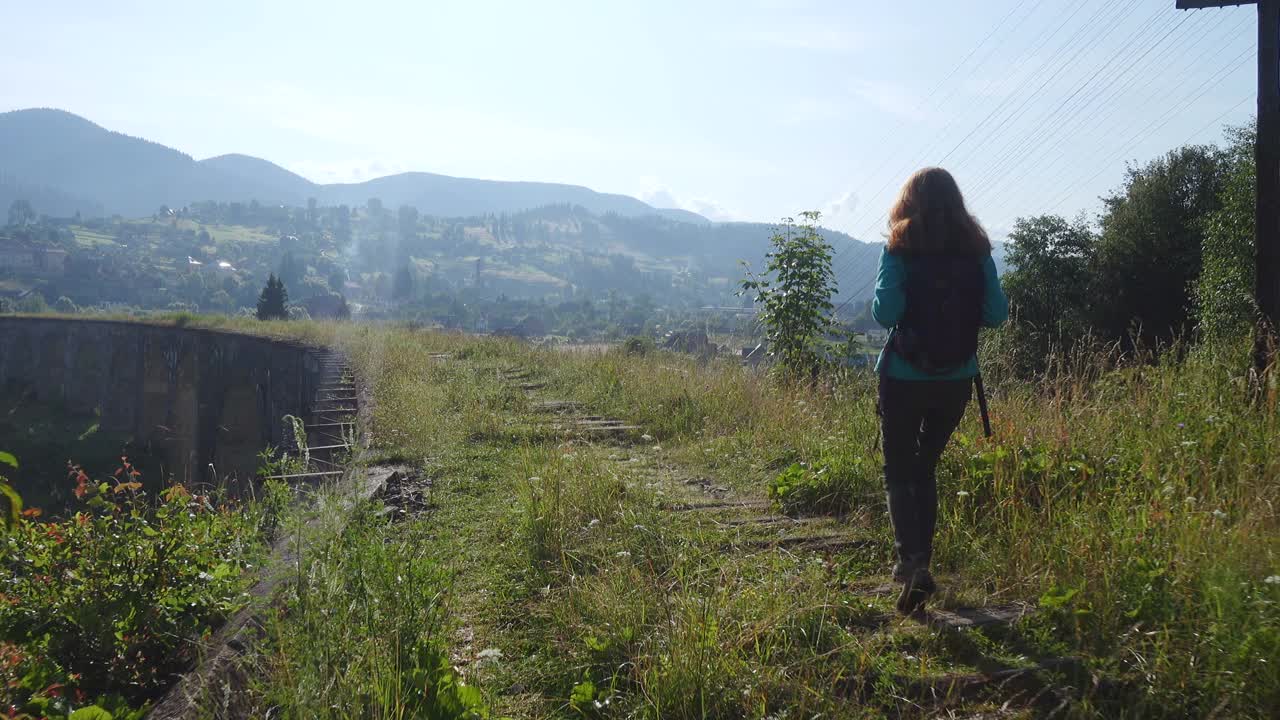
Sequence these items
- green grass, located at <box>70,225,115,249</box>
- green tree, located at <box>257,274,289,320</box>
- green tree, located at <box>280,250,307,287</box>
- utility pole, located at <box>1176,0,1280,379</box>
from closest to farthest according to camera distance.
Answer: utility pole, located at <box>1176,0,1280,379</box>
green tree, located at <box>257,274,289,320</box>
green tree, located at <box>280,250,307,287</box>
green grass, located at <box>70,225,115,249</box>

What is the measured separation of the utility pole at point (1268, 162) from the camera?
27.7 ft

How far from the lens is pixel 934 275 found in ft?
10.6

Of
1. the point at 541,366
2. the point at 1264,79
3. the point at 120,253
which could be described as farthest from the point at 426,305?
the point at 1264,79

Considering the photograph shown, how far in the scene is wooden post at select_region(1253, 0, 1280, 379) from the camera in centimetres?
844

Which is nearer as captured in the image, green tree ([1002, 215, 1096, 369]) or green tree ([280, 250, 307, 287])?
green tree ([1002, 215, 1096, 369])

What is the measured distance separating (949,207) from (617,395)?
21.2 feet

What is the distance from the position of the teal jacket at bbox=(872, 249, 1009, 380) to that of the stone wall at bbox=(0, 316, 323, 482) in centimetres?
1597

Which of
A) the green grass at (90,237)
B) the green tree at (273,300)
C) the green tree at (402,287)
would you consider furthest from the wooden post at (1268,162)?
the green grass at (90,237)

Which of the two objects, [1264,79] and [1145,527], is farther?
[1264,79]

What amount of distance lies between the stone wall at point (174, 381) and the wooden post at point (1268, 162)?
15.7 m

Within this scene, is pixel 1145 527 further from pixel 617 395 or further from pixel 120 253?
pixel 120 253

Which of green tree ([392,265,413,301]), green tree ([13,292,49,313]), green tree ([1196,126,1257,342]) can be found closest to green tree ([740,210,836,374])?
green tree ([1196,126,1257,342])

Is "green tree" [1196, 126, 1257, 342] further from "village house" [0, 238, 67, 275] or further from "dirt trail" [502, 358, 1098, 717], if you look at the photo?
"village house" [0, 238, 67, 275]

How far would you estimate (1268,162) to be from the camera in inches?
338
